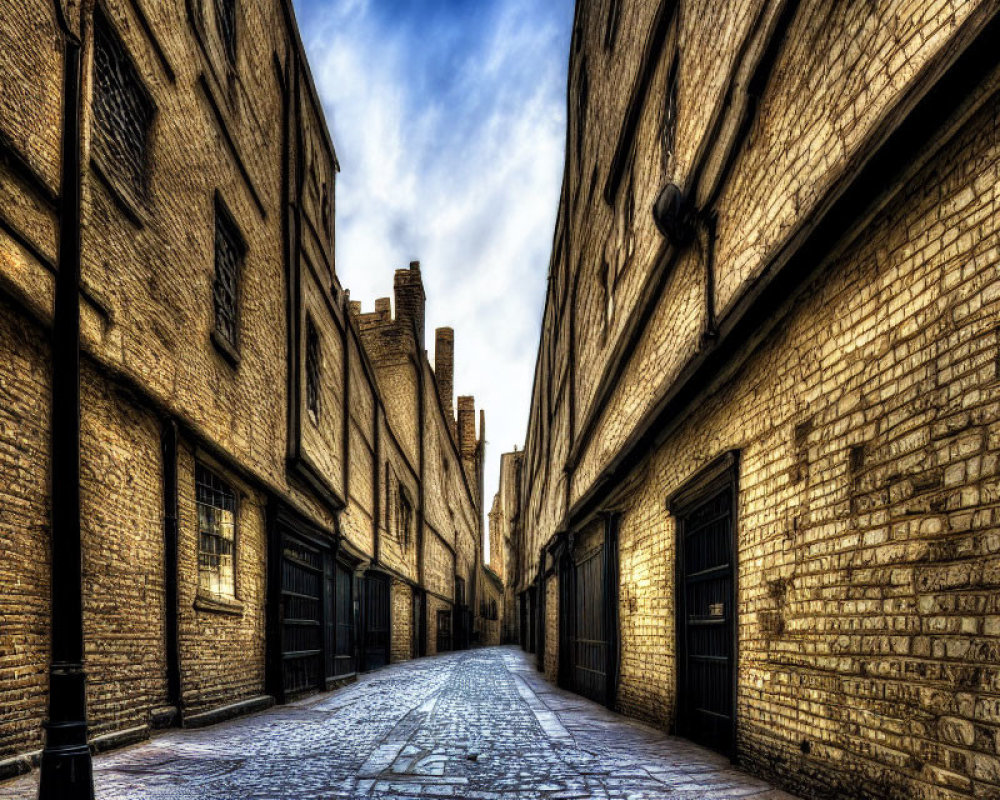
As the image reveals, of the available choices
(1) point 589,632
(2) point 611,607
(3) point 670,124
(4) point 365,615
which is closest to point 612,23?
(3) point 670,124

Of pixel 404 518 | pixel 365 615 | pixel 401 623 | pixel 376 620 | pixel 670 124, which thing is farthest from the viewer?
pixel 404 518

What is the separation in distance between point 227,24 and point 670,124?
5.94m

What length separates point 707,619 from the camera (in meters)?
6.26

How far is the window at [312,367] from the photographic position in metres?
13.1

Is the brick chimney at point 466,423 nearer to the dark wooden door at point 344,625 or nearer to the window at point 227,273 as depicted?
the dark wooden door at point 344,625

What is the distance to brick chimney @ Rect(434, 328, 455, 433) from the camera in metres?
38.7

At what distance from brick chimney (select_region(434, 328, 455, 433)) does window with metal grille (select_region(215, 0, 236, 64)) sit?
93.4 ft

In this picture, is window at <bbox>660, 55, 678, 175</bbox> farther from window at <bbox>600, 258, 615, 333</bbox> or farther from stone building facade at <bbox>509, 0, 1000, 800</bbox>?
window at <bbox>600, 258, 615, 333</bbox>

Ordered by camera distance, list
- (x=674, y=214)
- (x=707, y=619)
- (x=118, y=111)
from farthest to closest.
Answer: (x=118, y=111) < (x=674, y=214) < (x=707, y=619)

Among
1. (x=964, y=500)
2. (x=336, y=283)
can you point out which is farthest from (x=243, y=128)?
(x=964, y=500)

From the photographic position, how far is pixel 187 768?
5020 mm

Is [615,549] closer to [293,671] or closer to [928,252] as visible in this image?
[293,671]

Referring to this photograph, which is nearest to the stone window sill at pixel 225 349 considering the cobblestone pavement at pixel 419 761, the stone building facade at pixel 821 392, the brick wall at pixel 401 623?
the cobblestone pavement at pixel 419 761

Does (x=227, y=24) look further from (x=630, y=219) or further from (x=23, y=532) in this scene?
(x=23, y=532)
